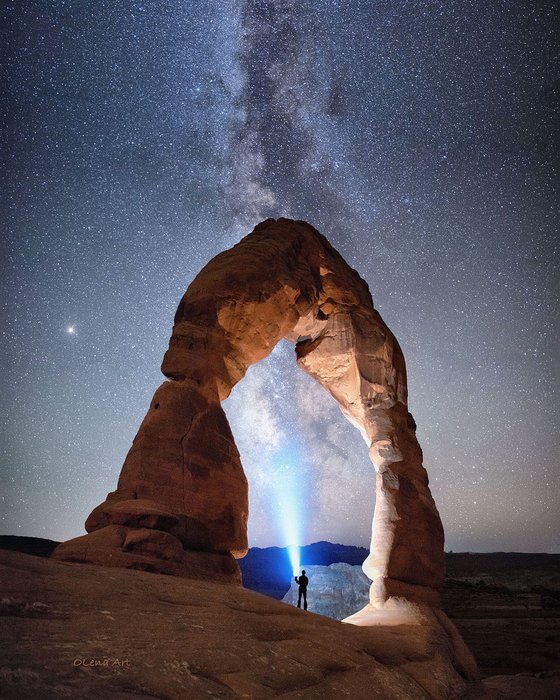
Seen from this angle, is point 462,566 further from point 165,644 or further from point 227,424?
point 165,644

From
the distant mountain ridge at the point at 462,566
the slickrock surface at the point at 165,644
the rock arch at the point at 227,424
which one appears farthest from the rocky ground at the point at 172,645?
the distant mountain ridge at the point at 462,566

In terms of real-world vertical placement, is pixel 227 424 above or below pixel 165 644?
above

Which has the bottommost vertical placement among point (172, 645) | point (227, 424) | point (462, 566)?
point (462, 566)

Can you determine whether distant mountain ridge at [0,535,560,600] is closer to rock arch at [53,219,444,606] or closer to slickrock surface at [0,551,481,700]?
rock arch at [53,219,444,606]

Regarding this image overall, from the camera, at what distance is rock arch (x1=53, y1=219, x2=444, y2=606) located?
5.73 m

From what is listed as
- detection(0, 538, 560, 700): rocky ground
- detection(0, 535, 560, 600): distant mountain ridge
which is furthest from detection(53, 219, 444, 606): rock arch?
detection(0, 535, 560, 600): distant mountain ridge

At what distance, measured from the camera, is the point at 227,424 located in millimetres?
7602

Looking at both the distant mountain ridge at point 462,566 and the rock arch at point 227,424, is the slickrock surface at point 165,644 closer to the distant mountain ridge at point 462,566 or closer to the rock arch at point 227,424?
the rock arch at point 227,424

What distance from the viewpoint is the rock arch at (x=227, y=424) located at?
5734 millimetres

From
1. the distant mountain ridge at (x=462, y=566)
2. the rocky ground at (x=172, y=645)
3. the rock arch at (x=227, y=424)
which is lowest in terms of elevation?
the distant mountain ridge at (x=462, y=566)

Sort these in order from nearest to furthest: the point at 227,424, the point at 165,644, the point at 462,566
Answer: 1. the point at 165,644
2. the point at 227,424
3. the point at 462,566

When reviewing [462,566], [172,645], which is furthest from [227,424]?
[462,566]

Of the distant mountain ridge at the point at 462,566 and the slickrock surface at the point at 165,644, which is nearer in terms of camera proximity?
the slickrock surface at the point at 165,644

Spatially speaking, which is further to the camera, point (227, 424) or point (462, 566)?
point (462, 566)
